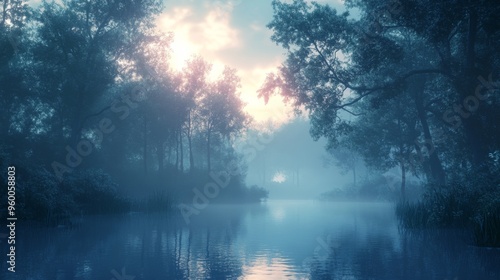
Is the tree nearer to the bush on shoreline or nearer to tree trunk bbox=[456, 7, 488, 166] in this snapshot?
tree trunk bbox=[456, 7, 488, 166]

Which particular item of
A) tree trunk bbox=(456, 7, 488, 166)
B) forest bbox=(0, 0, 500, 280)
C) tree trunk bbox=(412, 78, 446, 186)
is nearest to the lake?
forest bbox=(0, 0, 500, 280)

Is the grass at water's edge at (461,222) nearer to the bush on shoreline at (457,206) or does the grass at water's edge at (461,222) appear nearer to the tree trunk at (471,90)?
the bush on shoreline at (457,206)

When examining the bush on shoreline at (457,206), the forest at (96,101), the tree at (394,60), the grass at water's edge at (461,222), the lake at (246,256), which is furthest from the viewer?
the forest at (96,101)

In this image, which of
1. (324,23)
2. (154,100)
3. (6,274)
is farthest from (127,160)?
(6,274)

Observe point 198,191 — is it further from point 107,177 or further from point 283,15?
point 283,15

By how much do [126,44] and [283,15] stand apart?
1873 centimetres

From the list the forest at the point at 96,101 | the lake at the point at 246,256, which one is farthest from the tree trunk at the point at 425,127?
the forest at the point at 96,101

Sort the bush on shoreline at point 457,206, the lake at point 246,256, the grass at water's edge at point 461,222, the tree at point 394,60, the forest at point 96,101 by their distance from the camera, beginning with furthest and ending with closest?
1. the forest at point 96,101
2. the tree at point 394,60
3. the bush on shoreline at point 457,206
4. the grass at water's edge at point 461,222
5. the lake at point 246,256

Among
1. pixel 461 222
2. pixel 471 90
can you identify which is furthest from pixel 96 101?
pixel 461 222

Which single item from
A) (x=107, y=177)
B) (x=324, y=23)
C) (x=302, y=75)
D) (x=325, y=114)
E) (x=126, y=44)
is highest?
(x=126, y=44)

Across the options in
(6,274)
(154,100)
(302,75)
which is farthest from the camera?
(154,100)

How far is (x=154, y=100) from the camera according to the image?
175 feet

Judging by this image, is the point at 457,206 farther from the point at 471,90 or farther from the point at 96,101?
the point at 96,101

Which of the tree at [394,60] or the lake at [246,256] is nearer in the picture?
the lake at [246,256]
